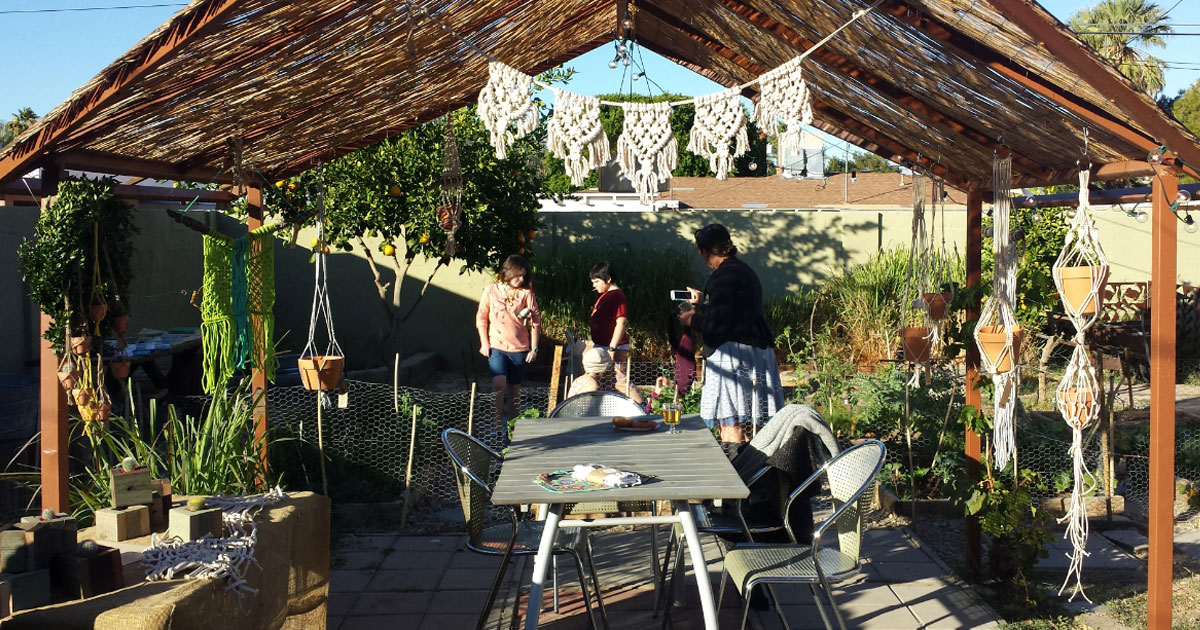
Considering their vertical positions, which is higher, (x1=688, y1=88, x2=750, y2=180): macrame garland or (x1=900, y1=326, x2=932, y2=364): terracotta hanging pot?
(x1=688, y1=88, x2=750, y2=180): macrame garland

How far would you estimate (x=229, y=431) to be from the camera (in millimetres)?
4266

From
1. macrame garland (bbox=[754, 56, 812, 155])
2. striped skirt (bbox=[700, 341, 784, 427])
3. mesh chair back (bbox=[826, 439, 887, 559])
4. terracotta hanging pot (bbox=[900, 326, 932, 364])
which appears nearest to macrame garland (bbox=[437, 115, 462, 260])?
striped skirt (bbox=[700, 341, 784, 427])

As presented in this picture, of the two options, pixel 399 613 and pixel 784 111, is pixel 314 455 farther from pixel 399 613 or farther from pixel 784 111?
pixel 784 111

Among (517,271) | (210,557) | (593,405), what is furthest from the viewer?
(517,271)

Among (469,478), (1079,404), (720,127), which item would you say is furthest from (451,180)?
(1079,404)

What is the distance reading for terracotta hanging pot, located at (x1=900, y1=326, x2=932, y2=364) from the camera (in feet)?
16.4

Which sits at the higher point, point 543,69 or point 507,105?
point 543,69

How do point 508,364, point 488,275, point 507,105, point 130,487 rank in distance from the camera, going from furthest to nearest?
point 488,275, point 508,364, point 507,105, point 130,487

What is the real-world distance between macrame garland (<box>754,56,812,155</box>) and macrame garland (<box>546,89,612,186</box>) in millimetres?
615

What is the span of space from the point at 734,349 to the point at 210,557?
261 centimetres

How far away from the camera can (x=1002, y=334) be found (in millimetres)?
3754

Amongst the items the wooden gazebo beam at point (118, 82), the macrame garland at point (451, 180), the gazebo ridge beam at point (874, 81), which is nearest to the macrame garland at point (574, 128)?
the gazebo ridge beam at point (874, 81)

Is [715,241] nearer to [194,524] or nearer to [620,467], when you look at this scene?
[620,467]

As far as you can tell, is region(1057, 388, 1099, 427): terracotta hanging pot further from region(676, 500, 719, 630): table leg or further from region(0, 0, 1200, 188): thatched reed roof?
region(676, 500, 719, 630): table leg
